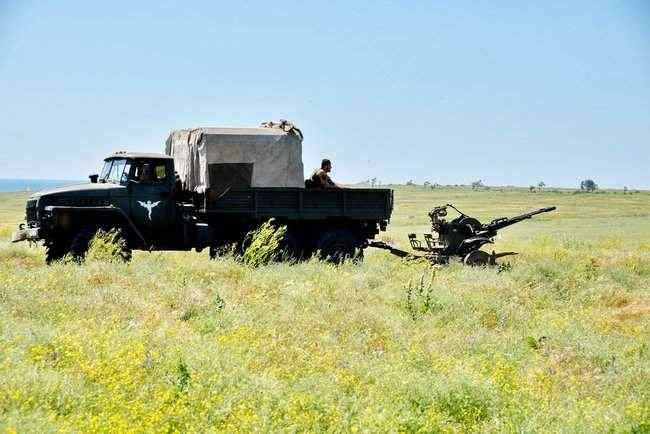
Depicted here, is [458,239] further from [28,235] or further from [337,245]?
[28,235]

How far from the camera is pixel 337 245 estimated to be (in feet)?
62.1

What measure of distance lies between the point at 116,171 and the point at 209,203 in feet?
6.92

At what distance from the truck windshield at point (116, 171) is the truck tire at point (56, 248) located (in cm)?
178

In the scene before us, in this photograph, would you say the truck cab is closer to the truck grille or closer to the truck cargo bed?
the truck cargo bed

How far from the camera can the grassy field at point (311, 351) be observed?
25.2ft

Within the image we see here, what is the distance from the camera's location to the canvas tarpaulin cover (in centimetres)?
1833

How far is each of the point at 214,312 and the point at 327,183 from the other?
7802 millimetres

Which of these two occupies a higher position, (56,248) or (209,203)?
(209,203)

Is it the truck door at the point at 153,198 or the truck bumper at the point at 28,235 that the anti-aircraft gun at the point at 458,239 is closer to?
the truck door at the point at 153,198

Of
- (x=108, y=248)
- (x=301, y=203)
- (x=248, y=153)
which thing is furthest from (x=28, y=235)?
(x=301, y=203)

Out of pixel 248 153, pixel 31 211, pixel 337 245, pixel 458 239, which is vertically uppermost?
pixel 248 153

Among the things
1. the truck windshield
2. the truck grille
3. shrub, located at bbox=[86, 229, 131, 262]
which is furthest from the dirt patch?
the truck grille

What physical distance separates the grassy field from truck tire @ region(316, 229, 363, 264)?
1.65 meters

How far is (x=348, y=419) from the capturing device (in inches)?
303
